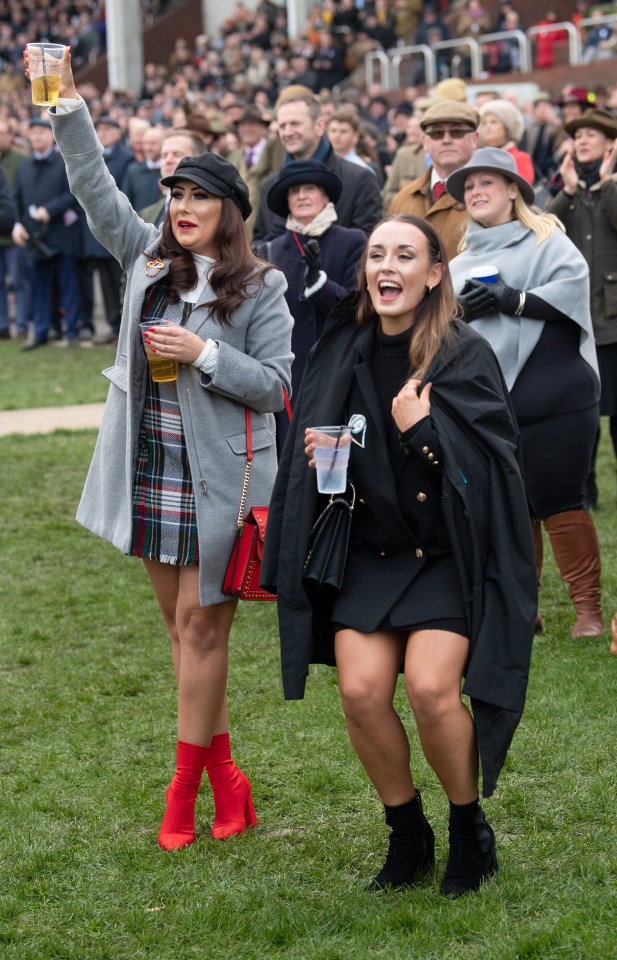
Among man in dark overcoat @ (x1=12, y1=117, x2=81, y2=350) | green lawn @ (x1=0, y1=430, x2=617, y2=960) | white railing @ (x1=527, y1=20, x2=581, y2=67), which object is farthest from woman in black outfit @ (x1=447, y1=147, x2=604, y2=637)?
white railing @ (x1=527, y1=20, x2=581, y2=67)

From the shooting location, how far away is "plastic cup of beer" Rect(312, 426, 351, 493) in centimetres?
368

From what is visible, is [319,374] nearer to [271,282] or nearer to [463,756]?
[271,282]

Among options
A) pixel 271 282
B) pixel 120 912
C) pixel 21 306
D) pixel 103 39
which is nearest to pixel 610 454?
pixel 271 282

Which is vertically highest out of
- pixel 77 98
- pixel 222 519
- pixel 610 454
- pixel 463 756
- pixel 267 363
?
pixel 77 98

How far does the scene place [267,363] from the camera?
447cm

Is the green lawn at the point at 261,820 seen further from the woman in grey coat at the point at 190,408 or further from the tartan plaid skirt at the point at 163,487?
the tartan plaid skirt at the point at 163,487

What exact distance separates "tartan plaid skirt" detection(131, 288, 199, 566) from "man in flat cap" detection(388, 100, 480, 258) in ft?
9.13

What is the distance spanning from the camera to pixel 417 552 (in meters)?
3.89

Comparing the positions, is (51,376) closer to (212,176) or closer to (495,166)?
(495,166)

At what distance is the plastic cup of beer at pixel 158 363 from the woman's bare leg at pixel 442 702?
111cm

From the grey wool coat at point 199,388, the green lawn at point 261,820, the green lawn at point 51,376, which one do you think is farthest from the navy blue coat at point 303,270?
A: the green lawn at point 51,376

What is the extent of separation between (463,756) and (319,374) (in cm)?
115

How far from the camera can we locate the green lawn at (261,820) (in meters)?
3.80

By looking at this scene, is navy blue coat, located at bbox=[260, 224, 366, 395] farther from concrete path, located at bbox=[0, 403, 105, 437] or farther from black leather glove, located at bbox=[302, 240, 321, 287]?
concrete path, located at bbox=[0, 403, 105, 437]
